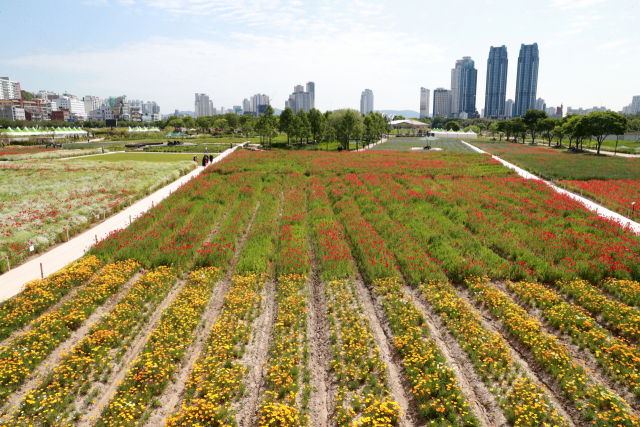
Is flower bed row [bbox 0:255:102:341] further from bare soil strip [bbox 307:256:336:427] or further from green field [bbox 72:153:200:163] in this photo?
green field [bbox 72:153:200:163]

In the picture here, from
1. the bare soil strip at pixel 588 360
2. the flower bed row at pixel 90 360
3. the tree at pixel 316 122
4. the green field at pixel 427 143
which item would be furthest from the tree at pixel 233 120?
the bare soil strip at pixel 588 360

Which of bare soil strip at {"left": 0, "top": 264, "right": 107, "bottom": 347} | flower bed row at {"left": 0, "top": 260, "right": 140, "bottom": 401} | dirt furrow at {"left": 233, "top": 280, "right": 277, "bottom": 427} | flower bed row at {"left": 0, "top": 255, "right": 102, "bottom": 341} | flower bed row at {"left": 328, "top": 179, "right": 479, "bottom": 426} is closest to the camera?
flower bed row at {"left": 328, "top": 179, "right": 479, "bottom": 426}

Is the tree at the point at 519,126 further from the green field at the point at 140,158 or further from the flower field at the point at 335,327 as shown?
the flower field at the point at 335,327

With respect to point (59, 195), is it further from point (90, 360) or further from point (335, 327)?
point (335, 327)

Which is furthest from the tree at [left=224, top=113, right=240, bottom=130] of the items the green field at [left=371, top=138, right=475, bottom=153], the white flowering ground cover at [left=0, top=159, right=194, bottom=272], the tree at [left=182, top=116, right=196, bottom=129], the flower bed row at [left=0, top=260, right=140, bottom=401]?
the flower bed row at [left=0, top=260, right=140, bottom=401]

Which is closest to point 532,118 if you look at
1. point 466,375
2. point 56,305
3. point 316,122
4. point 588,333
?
point 316,122

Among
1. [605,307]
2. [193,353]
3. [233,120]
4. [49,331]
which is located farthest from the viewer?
[233,120]
